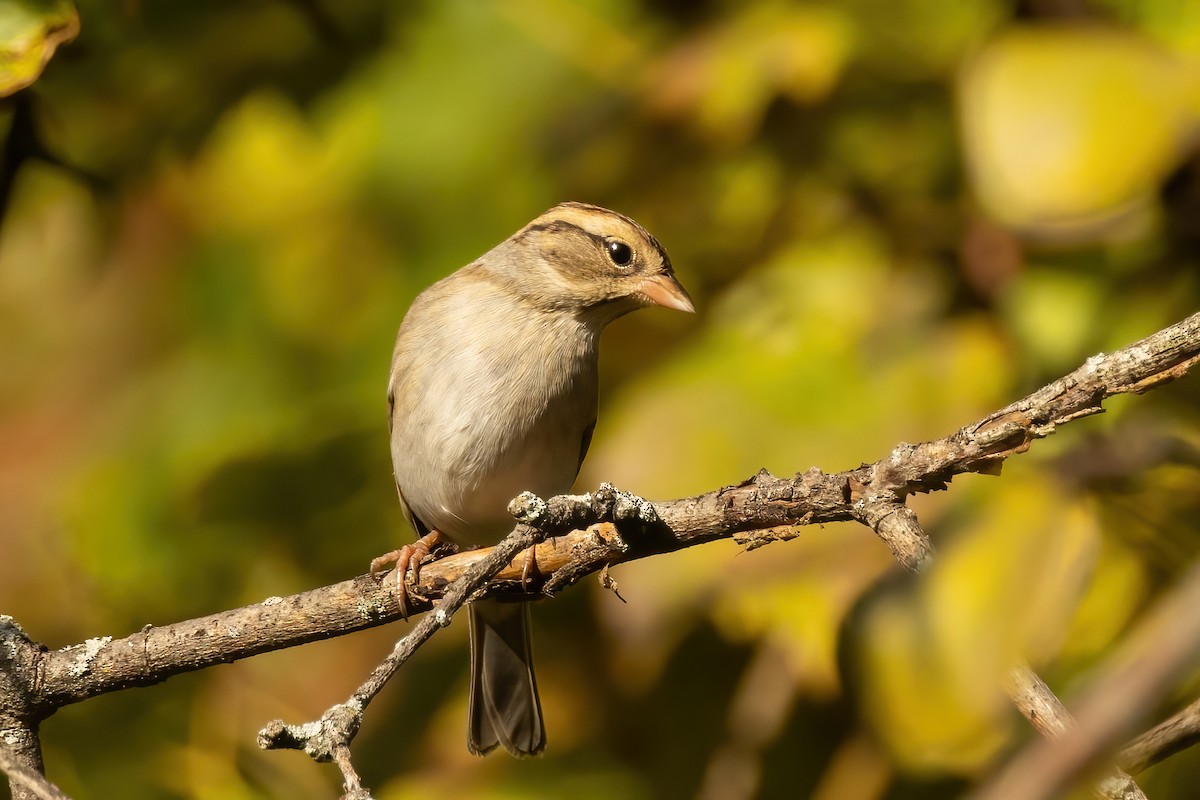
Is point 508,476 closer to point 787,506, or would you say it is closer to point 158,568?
point 158,568

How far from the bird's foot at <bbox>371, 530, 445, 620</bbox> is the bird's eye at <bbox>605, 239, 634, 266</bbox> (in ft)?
2.86

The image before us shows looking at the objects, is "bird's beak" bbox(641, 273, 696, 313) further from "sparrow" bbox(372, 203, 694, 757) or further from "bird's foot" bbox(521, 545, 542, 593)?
"bird's foot" bbox(521, 545, 542, 593)

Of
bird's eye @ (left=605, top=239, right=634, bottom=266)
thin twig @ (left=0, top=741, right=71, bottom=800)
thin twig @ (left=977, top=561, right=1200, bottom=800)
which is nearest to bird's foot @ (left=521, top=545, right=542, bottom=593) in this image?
thin twig @ (left=0, top=741, right=71, bottom=800)

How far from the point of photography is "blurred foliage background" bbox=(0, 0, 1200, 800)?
2.35m

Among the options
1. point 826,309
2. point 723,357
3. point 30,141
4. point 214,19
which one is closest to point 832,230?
point 826,309

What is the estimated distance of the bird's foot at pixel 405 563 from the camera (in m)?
2.31

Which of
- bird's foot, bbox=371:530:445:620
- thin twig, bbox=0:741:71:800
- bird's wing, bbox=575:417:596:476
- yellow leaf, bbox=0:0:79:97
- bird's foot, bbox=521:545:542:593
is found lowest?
thin twig, bbox=0:741:71:800

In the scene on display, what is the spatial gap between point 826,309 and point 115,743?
190 cm

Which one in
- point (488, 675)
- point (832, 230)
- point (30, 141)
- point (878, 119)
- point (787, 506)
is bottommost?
point (787, 506)

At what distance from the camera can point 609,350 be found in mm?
→ 3242

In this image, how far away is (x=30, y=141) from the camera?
2.92 metres

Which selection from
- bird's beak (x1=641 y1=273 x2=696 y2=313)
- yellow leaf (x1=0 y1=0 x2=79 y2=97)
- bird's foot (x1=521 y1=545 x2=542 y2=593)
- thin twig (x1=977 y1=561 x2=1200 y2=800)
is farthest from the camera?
bird's beak (x1=641 y1=273 x2=696 y2=313)

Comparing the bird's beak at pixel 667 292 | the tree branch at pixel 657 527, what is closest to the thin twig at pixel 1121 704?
the tree branch at pixel 657 527

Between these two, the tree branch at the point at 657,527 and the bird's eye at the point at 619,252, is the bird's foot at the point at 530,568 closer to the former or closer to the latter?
the tree branch at the point at 657,527
